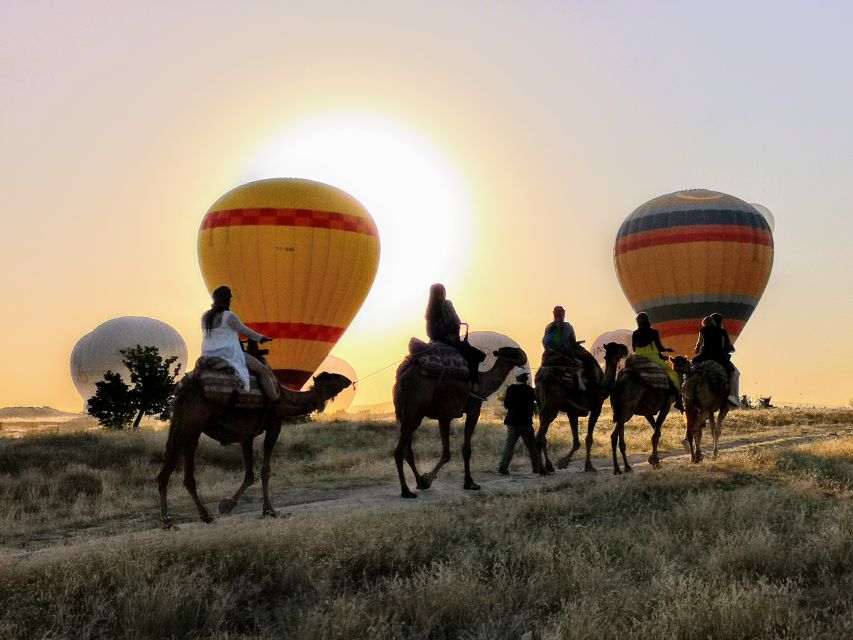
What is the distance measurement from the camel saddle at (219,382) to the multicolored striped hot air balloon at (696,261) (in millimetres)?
43477

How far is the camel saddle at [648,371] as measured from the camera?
18.8 meters

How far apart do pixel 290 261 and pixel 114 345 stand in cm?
2958

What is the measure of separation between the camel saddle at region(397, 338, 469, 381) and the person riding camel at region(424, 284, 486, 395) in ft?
0.91

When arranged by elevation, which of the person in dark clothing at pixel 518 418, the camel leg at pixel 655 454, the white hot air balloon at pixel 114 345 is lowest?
→ the camel leg at pixel 655 454

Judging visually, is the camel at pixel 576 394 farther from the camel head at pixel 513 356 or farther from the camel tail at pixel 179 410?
the camel tail at pixel 179 410

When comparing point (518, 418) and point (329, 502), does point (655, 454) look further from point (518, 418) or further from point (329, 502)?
point (329, 502)

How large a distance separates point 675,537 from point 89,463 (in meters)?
19.5

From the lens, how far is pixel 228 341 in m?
13.4

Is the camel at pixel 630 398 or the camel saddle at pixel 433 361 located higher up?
the camel saddle at pixel 433 361

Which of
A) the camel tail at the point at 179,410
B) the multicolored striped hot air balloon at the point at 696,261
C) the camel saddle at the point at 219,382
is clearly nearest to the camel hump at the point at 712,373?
the camel saddle at the point at 219,382

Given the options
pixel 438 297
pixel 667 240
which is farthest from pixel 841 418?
pixel 438 297

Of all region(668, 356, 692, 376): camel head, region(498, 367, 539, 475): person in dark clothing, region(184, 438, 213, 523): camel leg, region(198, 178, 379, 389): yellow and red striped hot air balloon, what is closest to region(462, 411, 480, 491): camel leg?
region(498, 367, 539, 475): person in dark clothing

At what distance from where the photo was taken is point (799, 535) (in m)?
10.4

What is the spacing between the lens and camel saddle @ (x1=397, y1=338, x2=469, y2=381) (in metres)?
15.8
